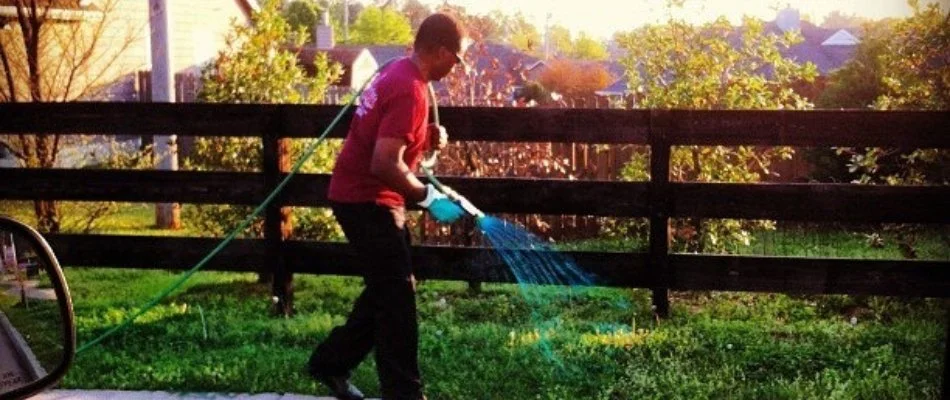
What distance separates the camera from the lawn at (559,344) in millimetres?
5051

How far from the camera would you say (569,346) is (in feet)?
18.6

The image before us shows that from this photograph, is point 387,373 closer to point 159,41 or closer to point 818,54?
point 159,41

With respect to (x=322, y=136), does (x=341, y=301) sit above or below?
below

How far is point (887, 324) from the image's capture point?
6.61m

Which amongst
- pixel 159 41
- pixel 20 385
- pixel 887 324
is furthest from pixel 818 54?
pixel 20 385

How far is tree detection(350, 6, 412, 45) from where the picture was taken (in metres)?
73.8

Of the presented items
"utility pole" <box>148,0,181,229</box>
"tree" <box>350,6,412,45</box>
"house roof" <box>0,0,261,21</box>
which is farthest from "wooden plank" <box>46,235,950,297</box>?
"tree" <box>350,6,412,45</box>

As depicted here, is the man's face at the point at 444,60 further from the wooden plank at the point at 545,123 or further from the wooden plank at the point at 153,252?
the wooden plank at the point at 153,252

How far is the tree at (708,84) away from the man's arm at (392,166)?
456 cm

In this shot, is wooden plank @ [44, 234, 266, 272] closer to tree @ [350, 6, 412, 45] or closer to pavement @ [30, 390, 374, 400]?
pavement @ [30, 390, 374, 400]

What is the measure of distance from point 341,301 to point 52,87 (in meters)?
5.66

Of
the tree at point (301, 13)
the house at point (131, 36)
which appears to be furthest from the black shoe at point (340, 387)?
the tree at point (301, 13)

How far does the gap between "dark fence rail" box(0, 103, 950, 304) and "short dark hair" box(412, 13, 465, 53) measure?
201 centimetres

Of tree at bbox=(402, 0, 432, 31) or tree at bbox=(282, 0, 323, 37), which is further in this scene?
tree at bbox=(282, 0, 323, 37)
